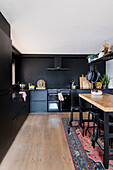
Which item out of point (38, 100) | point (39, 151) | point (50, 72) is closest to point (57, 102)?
point (38, 100)

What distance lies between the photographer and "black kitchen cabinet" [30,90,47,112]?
4254 mm

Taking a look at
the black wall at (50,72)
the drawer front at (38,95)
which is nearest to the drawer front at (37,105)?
the drawer front at (38,95)

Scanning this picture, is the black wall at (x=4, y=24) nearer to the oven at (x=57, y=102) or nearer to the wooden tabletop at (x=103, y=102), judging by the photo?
the wooden tabletop at (x=103, y=102)

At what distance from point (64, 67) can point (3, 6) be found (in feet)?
11.5

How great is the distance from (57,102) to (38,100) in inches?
28.8

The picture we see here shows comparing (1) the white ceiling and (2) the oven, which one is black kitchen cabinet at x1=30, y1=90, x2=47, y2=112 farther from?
(1) the white ceiling

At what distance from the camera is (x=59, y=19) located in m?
2.02

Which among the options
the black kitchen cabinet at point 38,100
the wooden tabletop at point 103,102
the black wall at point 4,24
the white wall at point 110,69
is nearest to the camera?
the wooden tabletop at point 103,102

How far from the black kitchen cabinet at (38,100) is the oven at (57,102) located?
0.63ft

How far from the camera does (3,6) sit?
1650 millimetres

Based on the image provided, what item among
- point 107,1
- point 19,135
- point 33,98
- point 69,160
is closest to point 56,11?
point 107,1

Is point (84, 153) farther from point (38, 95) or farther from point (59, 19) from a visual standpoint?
point (38, 95)

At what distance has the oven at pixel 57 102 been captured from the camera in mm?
4293

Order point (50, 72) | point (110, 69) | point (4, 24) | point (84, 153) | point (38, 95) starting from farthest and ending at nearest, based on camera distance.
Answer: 1. point (50, 72)
2. point (110, 69)
3. point (38, 95)
4. point (4, 24)
5. point (84, 153)
